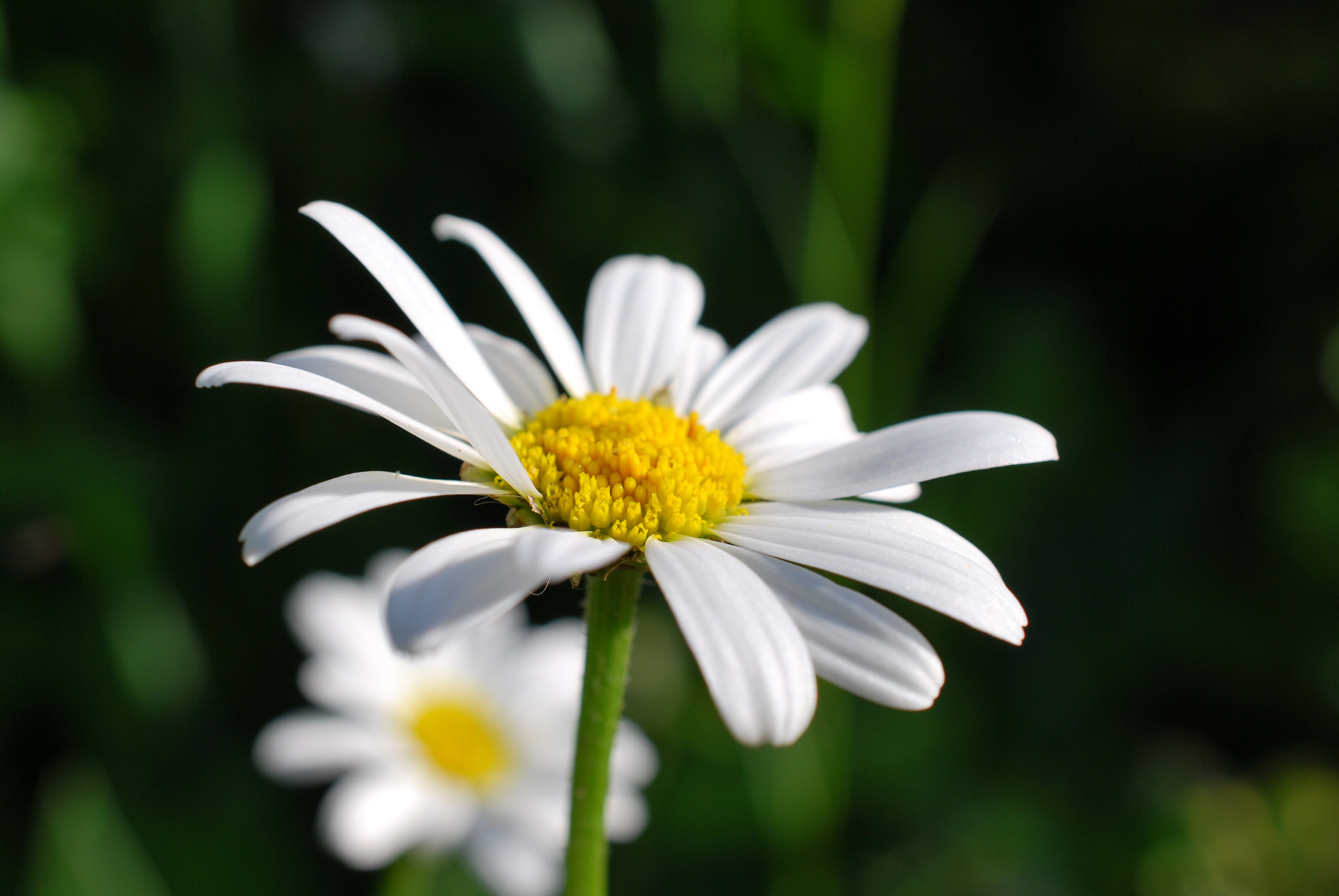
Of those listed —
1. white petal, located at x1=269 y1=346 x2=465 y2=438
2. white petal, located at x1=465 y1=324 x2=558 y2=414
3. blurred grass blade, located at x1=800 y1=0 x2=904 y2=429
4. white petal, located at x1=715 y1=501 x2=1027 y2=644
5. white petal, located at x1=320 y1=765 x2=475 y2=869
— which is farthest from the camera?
blurred grass blade, located at x1=800 y1=0 x2=904 y2=429

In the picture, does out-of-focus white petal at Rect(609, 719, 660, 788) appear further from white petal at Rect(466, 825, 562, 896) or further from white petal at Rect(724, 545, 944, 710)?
white petal at Rect(724, 545, 944, 710)

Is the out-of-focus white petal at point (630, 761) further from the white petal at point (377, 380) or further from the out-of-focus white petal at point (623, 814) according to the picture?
the white petal at point (377, 380)

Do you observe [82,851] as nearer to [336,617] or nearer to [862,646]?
[336,617]

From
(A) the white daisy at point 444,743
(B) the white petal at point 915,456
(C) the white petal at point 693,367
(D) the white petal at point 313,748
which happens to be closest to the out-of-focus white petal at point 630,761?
(A) the white daisy at point 444,743

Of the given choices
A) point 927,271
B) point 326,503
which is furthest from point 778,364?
point 927,271

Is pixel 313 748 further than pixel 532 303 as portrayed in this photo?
Yes

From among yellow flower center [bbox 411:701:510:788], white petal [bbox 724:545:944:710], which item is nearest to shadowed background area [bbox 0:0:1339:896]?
yellow flower center [bbox 411:701:510:788]
